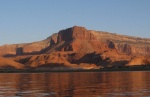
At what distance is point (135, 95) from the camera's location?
97.8 ft

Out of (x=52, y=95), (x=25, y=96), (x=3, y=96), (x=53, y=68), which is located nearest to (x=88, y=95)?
(x=52, y=95)

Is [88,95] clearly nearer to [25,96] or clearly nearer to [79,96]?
[79,96]

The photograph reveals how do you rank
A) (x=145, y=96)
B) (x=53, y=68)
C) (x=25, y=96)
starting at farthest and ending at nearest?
(x=53, y=68), (x=25, y=96), (x=145, y=96)

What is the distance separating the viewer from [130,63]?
200 meters

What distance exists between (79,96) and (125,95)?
3901mm

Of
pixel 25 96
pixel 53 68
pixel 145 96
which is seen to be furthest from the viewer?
pixel 53 68

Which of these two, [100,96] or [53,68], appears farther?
[53,68]

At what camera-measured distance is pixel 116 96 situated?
2912 centimetres

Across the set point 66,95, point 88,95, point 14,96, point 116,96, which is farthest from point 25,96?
point 116,96

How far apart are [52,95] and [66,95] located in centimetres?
126

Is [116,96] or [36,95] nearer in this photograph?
[116,96]

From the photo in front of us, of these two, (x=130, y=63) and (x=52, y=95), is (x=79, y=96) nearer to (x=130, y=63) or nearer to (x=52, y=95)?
(x=52, y=95)

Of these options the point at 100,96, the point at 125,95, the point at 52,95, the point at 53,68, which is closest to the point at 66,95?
the point at 52,95

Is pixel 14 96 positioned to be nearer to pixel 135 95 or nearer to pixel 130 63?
pixel 135 95
